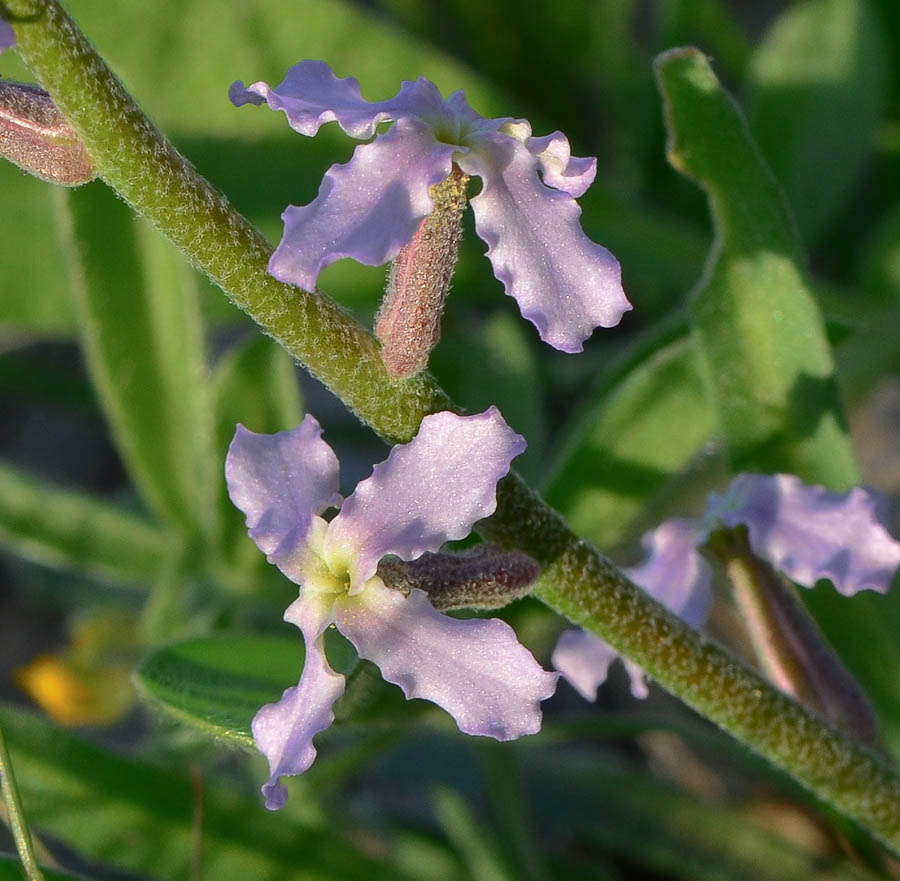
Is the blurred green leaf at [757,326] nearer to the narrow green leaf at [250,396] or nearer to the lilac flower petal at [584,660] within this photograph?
the lilac flower petal at [584,660]

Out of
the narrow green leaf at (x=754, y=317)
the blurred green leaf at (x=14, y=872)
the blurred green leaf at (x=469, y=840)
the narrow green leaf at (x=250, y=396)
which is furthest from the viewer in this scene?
the narrow green leaf at (x=250, y=396)

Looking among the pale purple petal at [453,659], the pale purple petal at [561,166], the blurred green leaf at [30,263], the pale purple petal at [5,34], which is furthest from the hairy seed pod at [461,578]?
the blurred green leaf at [30,263]

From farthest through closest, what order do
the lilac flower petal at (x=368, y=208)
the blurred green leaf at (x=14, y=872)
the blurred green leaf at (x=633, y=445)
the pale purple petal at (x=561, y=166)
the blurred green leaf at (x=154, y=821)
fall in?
the blurred green leaf at (x=633, y=445)
the blurred green leaf at (x=154, y=821)
the blurred green leaf at (x=14, y=872)
the pale purple petal at (x=561, y=166)
the lilac flower petal at (x=368, y=208)

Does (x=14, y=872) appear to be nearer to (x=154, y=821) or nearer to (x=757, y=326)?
(x=154, y=821)

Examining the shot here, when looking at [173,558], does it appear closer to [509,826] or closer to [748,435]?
[509,826]

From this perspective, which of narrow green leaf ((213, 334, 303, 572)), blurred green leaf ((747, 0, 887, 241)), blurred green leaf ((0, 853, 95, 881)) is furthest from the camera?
blurred green leaf ((747, 0, 887, 241))

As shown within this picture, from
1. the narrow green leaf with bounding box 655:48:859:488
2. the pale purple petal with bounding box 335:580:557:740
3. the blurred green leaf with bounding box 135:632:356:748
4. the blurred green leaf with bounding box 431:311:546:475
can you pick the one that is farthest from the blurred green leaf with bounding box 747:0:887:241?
the pale purple petal with bounding box 335:580:557:740

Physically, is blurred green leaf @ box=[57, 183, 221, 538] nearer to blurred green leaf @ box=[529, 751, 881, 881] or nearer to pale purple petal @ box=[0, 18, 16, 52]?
blurred green leaf @ box=[529, 751, 881, 881]
